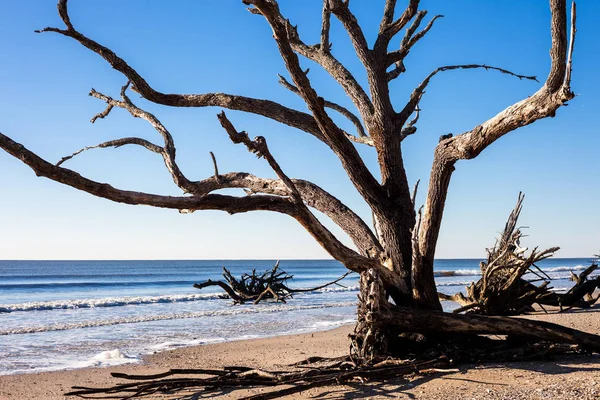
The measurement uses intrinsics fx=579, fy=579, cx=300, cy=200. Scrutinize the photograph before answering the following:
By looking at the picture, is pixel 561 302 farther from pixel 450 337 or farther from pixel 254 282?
pixel 254 282

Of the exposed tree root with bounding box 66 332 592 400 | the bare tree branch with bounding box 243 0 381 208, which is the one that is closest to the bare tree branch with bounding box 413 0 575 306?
the bare tree branch with bounding box 243 0 381 208

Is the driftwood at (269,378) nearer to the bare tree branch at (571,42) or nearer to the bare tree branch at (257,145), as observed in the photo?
the bare tree branch at (257,145)

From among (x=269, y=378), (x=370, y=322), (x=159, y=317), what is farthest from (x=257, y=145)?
(x=159, y=317)

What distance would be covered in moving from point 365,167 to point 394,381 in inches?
96.2

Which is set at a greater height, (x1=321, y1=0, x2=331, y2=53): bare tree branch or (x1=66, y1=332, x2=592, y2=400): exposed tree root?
(x1=321, y1=0, x2=331, y2=53): bare tree branch

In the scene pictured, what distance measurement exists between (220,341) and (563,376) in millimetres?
6846

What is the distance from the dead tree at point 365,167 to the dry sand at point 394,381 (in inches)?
28.4

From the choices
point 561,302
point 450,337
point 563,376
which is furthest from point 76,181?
point 561,302

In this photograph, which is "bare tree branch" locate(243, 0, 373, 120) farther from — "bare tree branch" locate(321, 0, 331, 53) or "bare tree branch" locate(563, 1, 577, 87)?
"bare tree branch" locate(563, 1, 577, 87)

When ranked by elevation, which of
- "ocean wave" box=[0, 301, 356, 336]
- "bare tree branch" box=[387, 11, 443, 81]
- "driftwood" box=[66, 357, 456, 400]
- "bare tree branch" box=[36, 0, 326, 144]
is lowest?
"ocean wave" box=[0, 301, 356, 336]

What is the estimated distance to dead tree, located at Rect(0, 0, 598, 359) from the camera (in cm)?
561

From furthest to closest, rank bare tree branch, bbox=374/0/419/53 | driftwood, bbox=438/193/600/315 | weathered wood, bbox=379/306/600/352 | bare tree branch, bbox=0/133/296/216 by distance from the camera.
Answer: driftwood, bbox=438/193/600/315
bare tree branch, bbox=374/0/419/53
weathered wood, bbox=379/306/600/352
bare tree branch, bbox=0/133/296/216

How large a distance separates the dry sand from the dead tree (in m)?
0.72

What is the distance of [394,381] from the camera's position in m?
5.56
